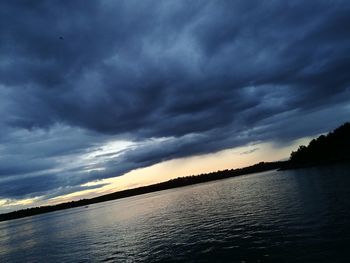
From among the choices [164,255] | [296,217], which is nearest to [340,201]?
[296,217]

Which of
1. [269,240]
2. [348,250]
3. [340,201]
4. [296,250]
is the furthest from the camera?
[340,201]

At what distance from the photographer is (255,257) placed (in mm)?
29594

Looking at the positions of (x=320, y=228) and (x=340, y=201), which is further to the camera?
(x=340, y=201)

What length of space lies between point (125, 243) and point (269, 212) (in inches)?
1180

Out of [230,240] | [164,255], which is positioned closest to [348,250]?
[230,240]

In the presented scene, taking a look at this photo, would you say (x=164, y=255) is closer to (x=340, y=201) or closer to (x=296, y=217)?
(x=296, y=217)

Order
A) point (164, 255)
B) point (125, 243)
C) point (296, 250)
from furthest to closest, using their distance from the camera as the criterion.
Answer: point (125, 243), point (164, 255), point (296, 250)

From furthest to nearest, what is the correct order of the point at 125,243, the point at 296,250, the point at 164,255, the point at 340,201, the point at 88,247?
the point at 88,247 < the point at 125,243 < the point at 340,201 < the point at 164,255 < the point at 296,250

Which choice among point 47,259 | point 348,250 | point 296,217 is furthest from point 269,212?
point 47,259

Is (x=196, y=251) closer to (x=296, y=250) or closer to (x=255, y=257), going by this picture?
(x=255, y=257)

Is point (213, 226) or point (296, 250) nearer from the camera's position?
point (296, 250)

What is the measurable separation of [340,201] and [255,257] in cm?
2994

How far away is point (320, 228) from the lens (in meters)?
35.3

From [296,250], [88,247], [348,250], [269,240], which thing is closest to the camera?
[348,250]
